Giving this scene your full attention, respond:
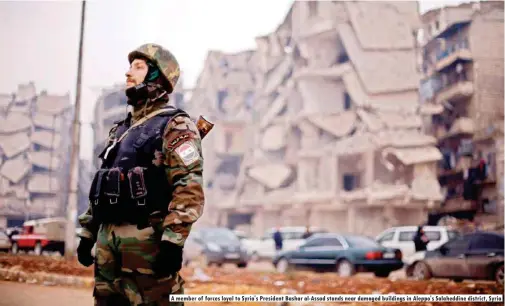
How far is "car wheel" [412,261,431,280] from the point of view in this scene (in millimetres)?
13428

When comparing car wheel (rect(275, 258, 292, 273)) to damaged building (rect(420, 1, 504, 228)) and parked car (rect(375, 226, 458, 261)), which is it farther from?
damaged building (rect(420, 1, 504, 228))

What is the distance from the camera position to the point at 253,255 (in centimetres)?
2469

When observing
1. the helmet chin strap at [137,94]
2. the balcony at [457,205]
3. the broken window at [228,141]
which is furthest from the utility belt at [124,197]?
the broken window at [228,141]

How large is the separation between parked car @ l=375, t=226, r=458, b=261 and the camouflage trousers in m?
15.6

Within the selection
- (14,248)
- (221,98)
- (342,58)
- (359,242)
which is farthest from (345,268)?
(221,98)

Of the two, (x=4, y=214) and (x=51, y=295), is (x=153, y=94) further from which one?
(x=4, y=214)

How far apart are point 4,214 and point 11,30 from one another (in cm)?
265

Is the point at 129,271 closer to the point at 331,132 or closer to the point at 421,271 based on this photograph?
the point at 421,271

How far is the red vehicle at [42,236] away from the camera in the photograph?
350 inches

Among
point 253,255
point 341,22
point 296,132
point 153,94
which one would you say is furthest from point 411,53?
point 153,94

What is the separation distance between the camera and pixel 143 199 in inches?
131

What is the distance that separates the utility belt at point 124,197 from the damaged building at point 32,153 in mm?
5572

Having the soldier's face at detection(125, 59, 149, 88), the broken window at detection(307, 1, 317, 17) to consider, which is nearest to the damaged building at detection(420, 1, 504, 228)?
the broken window at detection(307, 1, 317, 17)

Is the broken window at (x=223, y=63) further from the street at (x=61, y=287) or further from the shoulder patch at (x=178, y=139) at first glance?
the shoulder patch at (x=178, y=139)
